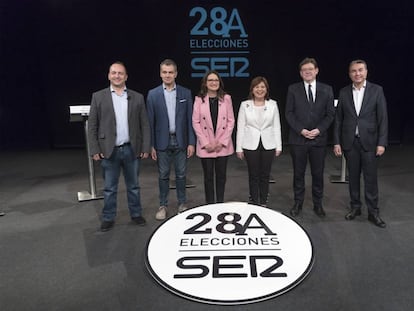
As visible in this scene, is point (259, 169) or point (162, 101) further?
point (259, 169)

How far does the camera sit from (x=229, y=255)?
273 centimetres

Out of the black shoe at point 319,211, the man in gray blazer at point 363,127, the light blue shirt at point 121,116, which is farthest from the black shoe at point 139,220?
the man in gray blazer at point 363,127

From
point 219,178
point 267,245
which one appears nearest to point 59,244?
point 219,178

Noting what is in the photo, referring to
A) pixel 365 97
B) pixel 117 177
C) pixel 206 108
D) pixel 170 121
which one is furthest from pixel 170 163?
pixel 365 97

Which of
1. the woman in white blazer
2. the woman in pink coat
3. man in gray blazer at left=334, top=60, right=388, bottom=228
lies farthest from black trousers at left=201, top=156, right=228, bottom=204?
man in gray blazer at left=334, top=60, right=388, bottom=228

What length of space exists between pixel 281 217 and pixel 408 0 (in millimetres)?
5548

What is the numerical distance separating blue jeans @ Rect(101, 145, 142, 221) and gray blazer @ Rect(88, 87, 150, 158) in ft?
0.25

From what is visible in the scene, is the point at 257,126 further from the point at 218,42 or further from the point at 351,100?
the point at 218,42

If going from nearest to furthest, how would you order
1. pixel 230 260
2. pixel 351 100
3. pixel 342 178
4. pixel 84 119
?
pixel 230 260 → pixel 351 100 → pixel 84 119 → pixel 342 178

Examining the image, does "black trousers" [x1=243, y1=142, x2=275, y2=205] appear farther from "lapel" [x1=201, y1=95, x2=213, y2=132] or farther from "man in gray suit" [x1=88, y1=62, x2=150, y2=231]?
"man in gray suit" [x1=88, y1=62, x2=150, y2=231]

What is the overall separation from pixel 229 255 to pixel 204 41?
5000 mm

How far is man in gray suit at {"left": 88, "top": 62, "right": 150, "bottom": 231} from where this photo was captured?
3.41 meters

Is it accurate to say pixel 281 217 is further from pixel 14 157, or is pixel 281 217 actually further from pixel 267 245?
pixel 14 157

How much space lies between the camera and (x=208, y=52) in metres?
6.96
